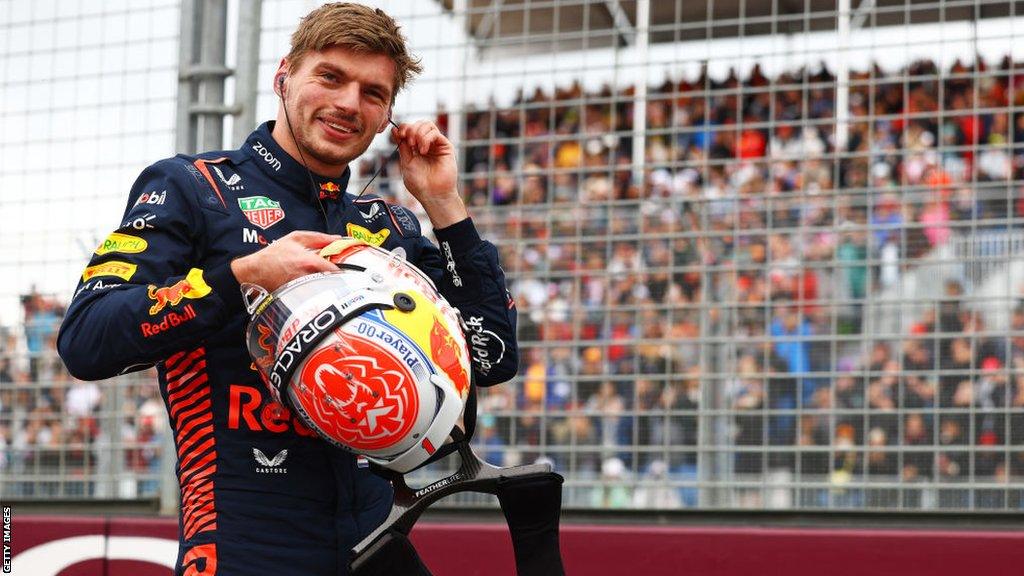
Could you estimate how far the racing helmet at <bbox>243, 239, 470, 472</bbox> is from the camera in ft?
7.36

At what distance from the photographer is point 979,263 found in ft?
14.8

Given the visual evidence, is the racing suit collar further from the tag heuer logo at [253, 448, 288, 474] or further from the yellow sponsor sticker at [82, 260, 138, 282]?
the tag heuer logo at [253, 448, 288, 474]

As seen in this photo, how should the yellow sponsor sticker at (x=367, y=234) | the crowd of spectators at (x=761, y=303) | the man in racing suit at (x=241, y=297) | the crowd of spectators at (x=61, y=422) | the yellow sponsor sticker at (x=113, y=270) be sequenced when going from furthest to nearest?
the crowd of spectators at (x=61, y=422), the crowd of spectators at (x=761, y=303), the yellow sponsor sticker at (x=367, y=234), the yellow sponsor sticker at (x=113, y=270), the man in racing suit at (x=241, y=297)

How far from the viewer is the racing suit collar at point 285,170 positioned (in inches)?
108

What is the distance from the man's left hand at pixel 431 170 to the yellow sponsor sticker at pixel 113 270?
0.68 meters

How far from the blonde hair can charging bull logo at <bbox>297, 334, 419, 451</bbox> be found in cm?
68

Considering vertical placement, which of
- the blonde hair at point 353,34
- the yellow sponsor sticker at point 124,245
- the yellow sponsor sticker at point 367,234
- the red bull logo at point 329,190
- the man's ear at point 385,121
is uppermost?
the blonde hair at point 353,34

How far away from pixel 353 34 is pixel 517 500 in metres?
0.96

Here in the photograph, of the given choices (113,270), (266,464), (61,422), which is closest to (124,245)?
(113,270)

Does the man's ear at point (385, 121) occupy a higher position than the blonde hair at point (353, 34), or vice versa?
the blonde hair at point (353, 34)

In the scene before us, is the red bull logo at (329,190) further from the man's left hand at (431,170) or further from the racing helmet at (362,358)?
the racing helmet at (362,358)

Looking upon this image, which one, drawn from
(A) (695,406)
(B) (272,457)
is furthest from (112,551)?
(B) (272,457)

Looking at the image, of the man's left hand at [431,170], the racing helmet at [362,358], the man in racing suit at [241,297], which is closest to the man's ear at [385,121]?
the man in racing suit at [241,297]

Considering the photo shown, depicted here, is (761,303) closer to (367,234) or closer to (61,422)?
(367,234)
